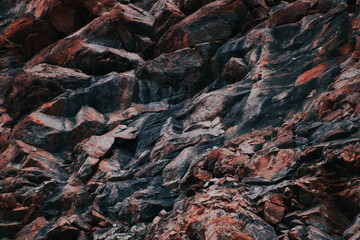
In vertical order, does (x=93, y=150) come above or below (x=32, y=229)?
above

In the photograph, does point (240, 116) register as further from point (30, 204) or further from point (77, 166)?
point (30, 204)

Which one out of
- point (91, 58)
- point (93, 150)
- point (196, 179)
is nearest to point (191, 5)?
point (91, 58)

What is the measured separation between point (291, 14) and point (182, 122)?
10.6m

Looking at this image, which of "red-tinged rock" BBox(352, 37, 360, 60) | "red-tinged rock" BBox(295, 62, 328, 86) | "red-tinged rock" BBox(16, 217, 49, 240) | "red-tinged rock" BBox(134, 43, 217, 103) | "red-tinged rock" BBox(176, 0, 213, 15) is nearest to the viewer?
"red-tinged rock" BBox(352, 37, 360, 60)

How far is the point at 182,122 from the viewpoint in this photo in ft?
69.8

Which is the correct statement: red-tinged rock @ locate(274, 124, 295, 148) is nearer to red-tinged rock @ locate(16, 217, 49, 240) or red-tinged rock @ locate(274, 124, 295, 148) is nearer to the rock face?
the rock face

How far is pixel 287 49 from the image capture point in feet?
66.6

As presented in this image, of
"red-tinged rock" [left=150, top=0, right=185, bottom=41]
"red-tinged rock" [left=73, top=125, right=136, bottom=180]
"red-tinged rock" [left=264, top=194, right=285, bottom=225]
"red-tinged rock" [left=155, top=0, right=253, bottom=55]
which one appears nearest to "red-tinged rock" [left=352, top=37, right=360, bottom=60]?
"red-tinged rock" [left=264, top=194, right=285, bottom=225]

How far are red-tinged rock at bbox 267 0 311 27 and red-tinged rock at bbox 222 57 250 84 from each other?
3.69 meters

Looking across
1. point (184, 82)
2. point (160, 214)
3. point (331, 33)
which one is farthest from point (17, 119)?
point (331, 33)

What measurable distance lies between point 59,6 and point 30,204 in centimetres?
2456

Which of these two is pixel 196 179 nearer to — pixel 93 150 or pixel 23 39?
pixel 93 150

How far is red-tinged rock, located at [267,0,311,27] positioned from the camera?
22391mm

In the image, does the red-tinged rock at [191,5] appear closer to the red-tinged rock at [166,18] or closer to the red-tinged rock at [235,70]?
the red-tinged rock at [166,18]
